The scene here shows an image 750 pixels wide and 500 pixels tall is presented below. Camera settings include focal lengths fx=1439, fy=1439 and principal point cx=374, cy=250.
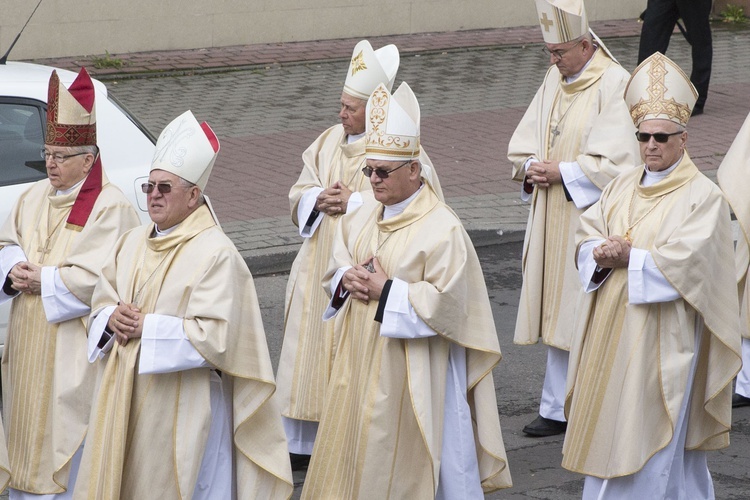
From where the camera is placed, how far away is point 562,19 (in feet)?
23.9

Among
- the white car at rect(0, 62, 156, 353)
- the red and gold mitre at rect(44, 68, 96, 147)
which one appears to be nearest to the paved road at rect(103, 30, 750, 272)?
the white car at rect(0, 62, 156, 353)

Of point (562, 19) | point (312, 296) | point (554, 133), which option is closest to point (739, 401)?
point (554, 133)

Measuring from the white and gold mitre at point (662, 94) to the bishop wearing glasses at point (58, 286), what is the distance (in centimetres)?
217

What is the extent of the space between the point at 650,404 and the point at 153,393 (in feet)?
6.71

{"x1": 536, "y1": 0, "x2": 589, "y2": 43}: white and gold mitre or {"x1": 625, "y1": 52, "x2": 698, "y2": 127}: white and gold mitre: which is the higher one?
{"x1": 625, "y1": 52, "x2": 698, "y2": 127}: white and gold mitre

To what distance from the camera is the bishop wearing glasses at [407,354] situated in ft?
18.1

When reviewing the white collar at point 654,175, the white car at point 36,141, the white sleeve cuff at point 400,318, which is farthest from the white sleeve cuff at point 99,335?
the white car at point 36,141

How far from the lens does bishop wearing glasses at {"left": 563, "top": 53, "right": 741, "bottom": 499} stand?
19.1ft

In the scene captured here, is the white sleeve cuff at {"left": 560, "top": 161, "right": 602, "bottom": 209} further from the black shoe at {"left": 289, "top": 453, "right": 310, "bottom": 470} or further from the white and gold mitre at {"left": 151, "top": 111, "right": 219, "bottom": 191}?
the white and gold mitre at {"left": 151, "top": 111, "right": 219, "bottom": 191}

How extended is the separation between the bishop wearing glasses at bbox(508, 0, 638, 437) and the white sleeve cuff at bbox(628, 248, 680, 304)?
1518 mm

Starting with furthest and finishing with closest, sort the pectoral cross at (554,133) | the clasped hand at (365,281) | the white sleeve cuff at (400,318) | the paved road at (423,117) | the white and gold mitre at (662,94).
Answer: the paved road at (423,117) < the pectoral cross at (554,133) < the white and gold mitre at (662,94) < the clasped hand at (365,281) < the white sleeve cuff at (400,318)

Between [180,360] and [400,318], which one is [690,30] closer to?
[400,318]

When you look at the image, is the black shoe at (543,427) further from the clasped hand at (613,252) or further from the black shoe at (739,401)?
the clasped hand at (613,252)

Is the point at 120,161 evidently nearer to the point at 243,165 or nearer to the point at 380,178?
the point at 380,178
